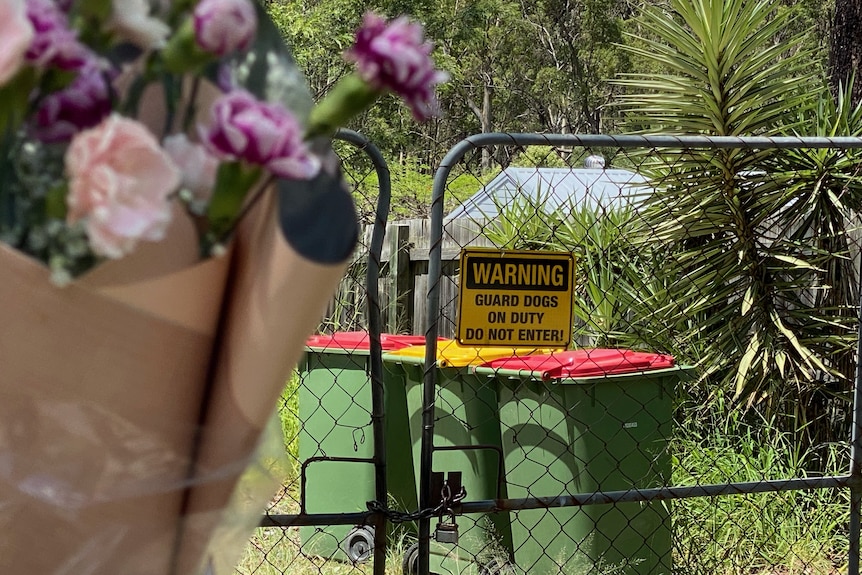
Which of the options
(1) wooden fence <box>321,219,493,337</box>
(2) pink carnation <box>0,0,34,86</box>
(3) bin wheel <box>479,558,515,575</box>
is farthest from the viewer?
(1) wooden fence <box>321,219,493,337</box>

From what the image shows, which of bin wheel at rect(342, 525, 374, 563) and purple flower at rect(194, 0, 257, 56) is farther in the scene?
bin wheel at rect(342, 525, 374, 563)

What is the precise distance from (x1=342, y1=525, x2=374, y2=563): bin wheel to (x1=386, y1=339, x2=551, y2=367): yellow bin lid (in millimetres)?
814

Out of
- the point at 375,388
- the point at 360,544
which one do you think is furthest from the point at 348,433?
the point at 375,388

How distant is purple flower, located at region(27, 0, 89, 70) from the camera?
1.94 ft

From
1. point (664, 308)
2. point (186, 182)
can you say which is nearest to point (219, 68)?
point (186, 182)

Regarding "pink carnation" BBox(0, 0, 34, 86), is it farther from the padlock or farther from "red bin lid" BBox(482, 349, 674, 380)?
"red bin lid" BBox(482, 349, 674, 380)

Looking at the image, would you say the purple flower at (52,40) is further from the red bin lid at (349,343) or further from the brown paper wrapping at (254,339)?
the red bin lid at (349,343)

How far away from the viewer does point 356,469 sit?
165 inches

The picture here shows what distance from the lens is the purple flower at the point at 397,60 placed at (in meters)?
0.61

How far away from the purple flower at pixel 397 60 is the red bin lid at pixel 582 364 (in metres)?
2.85

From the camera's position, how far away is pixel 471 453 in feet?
12.3

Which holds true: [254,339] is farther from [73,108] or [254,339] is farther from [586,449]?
[586,449]

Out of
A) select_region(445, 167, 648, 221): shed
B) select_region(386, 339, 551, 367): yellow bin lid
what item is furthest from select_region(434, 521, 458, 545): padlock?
select_region(445, 167, 648, 221): shed

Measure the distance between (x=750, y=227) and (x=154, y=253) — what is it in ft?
14.7
